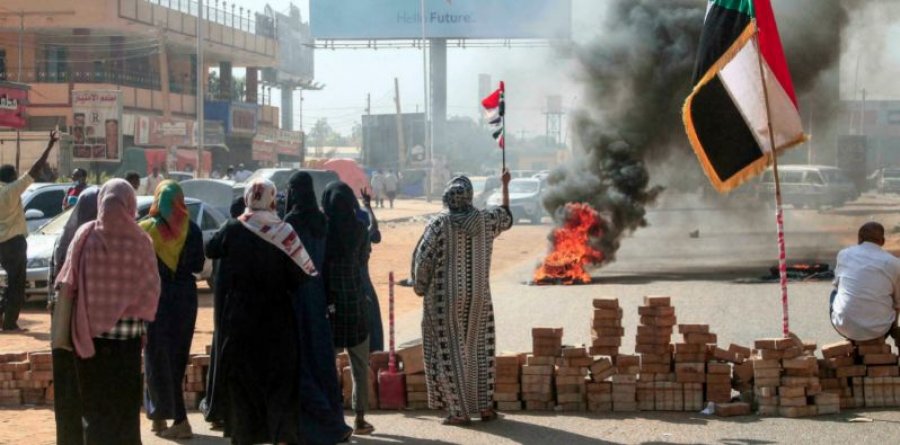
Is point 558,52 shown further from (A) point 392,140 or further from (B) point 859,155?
(A) point 392,140

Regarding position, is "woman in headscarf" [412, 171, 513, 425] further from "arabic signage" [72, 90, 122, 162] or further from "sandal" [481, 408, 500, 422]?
"arabic signage" [72, 90, 122, 162]

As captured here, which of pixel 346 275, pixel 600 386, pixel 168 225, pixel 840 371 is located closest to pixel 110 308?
pixel 168 225

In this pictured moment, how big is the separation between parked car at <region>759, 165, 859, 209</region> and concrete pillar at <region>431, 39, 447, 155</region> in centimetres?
2098

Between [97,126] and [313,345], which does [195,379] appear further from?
[97,126]

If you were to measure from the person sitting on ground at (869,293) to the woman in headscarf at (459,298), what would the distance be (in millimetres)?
2426

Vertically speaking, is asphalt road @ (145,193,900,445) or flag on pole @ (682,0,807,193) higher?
flag on pole @ (682,0,807,193)

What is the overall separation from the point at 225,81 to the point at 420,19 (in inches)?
379

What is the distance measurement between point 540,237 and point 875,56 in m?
10.00

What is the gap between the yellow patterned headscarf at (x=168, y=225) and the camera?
8.12 m

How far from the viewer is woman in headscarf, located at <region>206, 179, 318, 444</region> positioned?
23.1ft

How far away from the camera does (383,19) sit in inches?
2431

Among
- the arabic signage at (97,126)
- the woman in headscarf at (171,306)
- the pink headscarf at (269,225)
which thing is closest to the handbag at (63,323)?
the pink headscarf at (269,225)

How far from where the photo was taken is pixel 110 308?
6461 millimetres

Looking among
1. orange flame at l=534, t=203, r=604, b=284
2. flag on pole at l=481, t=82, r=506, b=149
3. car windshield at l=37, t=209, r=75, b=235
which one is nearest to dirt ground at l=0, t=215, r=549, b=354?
car windshield at l=37, t=209, r=75, b=235
